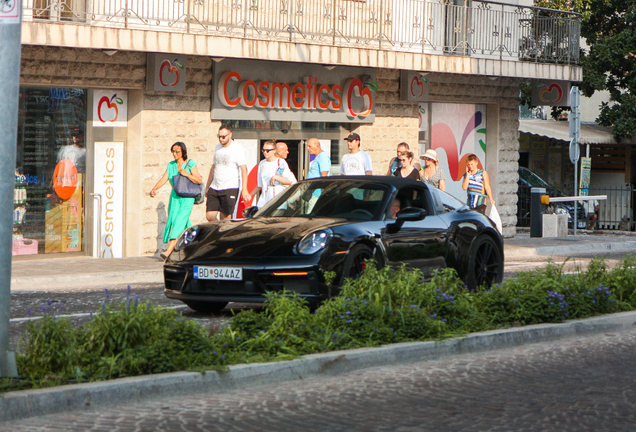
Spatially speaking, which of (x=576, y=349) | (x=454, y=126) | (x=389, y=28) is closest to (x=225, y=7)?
(x=389, y=28)

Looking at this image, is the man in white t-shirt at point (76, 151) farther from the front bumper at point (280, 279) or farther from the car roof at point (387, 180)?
the front bumper at point (280, 279)

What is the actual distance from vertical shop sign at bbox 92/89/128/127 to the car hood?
259 inches

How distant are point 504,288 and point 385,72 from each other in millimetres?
11592

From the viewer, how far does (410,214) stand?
1006 centimetres

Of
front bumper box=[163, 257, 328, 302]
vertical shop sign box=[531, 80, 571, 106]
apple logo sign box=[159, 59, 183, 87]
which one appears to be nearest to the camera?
front bumper box=[163, 257, 328, 302]

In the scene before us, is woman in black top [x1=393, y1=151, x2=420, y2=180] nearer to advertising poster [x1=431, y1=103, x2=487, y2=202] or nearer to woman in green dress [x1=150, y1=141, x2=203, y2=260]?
woman in green dress [x1=150, y1=141, x2=203, y2=260]

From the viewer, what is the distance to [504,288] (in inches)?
375

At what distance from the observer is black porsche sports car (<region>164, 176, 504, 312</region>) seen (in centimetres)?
905

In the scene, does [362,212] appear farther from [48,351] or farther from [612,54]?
[612,54]

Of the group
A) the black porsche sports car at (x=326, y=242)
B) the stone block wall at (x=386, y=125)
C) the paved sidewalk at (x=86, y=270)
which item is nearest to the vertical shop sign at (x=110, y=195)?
the paved sidewalk at (x=86, y=270)

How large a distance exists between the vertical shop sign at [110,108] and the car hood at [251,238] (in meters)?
6.59

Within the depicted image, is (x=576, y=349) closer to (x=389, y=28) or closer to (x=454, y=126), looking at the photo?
(x=389, y=28)

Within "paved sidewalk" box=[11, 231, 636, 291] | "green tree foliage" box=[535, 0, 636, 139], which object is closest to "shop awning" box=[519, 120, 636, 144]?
"green tree foliage" box=[535, 0, 636, 139]

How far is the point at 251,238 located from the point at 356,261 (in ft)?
3.28
